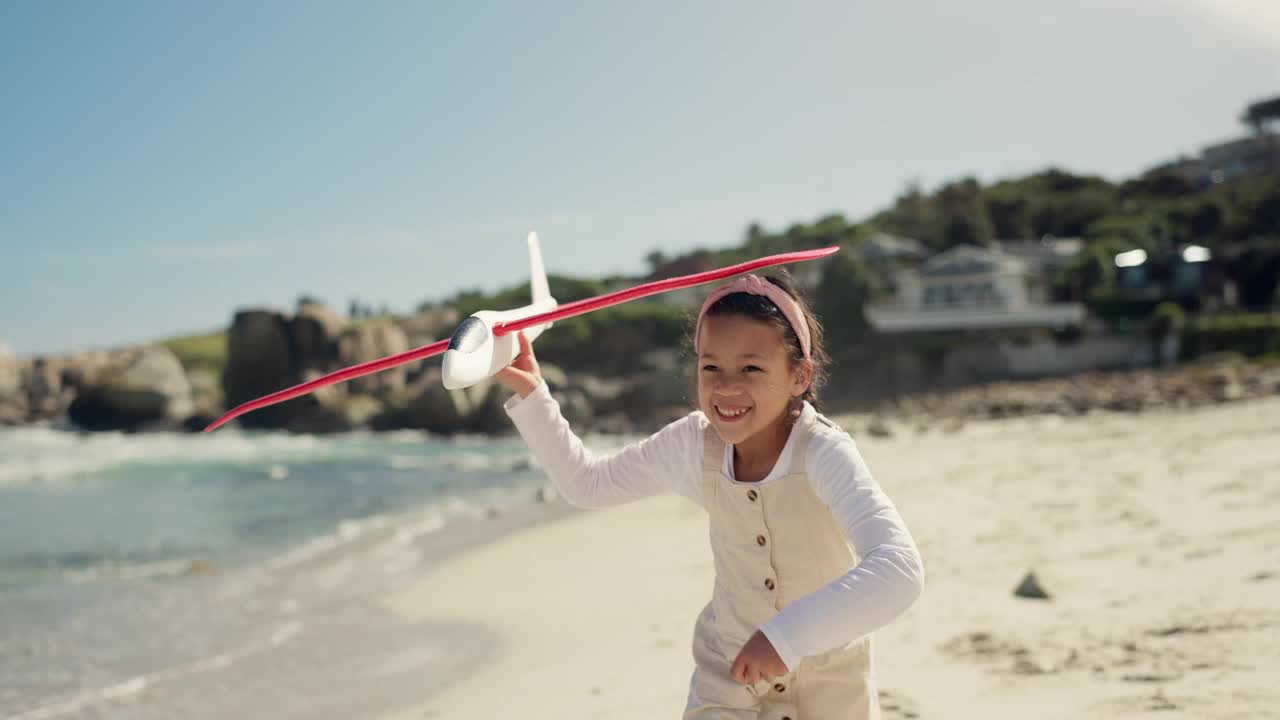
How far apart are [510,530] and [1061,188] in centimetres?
6746

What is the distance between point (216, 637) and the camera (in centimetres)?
618

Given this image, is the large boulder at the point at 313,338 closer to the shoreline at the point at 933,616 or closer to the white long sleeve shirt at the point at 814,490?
the shoreline at the point at 933,616

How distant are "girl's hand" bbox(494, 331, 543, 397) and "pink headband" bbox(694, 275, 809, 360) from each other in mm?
587

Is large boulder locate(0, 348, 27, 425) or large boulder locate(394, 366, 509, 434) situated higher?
large boulder locate(0, 348, 27, 425)

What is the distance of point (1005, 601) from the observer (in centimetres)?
461

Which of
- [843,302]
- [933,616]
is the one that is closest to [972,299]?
[843,302]

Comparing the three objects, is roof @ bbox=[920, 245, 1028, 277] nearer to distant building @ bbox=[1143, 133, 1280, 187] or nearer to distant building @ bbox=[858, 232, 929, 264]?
distant building @ bbox=[858, 232, 929, 264]

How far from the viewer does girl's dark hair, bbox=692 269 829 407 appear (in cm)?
208

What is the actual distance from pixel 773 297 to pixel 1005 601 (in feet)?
10.8

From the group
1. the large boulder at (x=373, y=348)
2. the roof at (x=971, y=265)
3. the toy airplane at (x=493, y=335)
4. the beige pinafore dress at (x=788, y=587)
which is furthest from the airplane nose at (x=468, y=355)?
the roof at (x=971, y=265)

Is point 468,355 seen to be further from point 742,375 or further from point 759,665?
point 759,665

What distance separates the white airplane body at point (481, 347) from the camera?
6.83 ft

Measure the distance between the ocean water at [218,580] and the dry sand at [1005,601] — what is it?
702 millimetres

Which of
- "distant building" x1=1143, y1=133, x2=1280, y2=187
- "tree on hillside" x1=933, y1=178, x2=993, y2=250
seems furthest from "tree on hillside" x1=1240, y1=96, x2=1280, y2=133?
"tree on hillside" x1=933, y1=178, x2=993, y2=250
